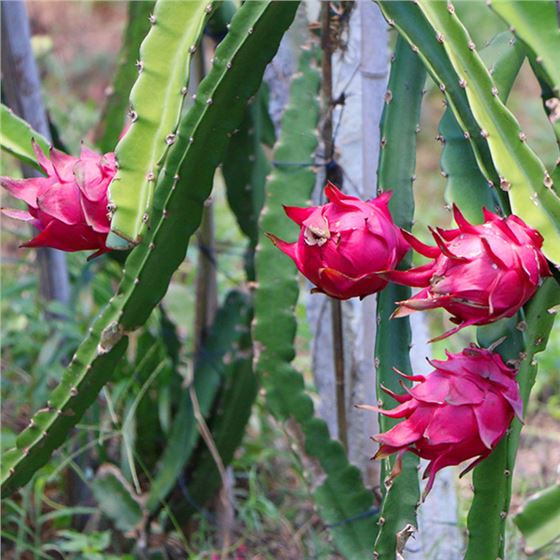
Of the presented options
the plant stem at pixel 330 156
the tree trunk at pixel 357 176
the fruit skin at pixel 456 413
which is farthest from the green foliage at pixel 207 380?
the fruit skin at pixel 456 413

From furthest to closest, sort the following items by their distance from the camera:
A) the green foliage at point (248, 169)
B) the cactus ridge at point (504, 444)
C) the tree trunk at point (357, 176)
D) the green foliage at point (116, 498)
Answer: the green foliage at point (116, 498) → the green foliage at point (248, 169) → the tree trunk at point (357, 176) → the cactus ridge at point (504, 444)

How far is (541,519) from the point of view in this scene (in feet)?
3.37

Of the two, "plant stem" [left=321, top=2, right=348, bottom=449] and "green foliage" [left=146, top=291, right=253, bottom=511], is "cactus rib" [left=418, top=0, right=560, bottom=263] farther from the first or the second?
"green foliage" [left=146, top=291, right=253, bottom=511]

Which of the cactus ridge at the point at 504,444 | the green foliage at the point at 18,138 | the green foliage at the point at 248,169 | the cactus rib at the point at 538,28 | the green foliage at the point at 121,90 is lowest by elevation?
the cactus ridge at the point at 504,444

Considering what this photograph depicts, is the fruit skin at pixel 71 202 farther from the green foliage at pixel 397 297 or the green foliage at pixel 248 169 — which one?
the green foliage at pixel 248 169

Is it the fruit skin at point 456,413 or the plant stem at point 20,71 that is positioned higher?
the plant stem at point 20,71

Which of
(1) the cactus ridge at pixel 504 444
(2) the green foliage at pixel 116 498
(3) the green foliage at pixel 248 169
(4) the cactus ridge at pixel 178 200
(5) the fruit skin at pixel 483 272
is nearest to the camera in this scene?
(5) the fruit skin at pixel 483 272

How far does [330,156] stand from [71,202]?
1.79ft

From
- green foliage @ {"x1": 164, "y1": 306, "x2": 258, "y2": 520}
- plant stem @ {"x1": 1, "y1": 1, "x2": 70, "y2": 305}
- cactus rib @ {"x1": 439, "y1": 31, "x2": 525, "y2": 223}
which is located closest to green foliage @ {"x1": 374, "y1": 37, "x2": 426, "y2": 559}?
cactus rib @ {"x1": 439, "y1": 31, "x2": 525, "y2": 223}

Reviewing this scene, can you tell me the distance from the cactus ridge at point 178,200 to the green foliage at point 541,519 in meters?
0.51

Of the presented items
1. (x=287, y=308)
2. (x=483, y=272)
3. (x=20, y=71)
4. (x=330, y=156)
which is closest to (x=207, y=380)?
(x=287, y=308)

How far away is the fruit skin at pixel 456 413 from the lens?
773 mm

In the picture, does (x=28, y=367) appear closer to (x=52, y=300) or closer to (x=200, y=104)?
(x=52, y=300)

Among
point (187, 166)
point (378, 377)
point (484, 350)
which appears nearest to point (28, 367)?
point (187, 166)
